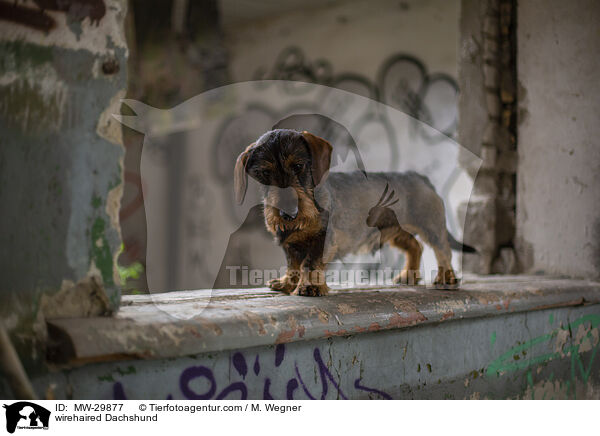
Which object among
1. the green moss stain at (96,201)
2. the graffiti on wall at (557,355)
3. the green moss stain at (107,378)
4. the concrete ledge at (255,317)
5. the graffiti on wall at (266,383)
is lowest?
the graffiti on wall at (557,355)

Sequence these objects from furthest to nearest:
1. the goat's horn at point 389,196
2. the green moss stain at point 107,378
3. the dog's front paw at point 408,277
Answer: the dog's front paw at point 408,277 < the goat's horn at point 389,196 < the green moss stain at point 107,378

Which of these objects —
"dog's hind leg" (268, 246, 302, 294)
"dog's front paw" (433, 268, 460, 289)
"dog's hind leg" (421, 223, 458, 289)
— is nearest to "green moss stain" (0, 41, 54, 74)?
"dog's hind leg" (268, 246, 302, 294)

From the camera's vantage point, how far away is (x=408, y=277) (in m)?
2.55

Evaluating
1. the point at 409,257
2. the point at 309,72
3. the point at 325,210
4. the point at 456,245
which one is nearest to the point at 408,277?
the point at 409,257

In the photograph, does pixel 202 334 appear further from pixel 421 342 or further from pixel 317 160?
pixel 421 342

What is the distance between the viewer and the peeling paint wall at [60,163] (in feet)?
4.12

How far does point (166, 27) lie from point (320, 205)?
4.73 metres

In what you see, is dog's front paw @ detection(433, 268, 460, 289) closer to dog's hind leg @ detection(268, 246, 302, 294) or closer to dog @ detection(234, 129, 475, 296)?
dog @ detection(234, 129, 475, 296)

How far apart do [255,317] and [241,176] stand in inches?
24.3

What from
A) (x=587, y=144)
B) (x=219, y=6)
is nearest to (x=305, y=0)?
(x=219, y=6)

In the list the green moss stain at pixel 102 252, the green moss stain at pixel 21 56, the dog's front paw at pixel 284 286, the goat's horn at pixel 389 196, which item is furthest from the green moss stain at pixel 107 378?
the goat's horn at pixel 389 196

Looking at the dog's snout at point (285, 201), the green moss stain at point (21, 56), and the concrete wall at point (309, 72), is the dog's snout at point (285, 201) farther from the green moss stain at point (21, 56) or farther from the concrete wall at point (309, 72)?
the concrete wall at point (309, 72)

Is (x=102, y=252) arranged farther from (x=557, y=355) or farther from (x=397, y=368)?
(x=557, y=355)
